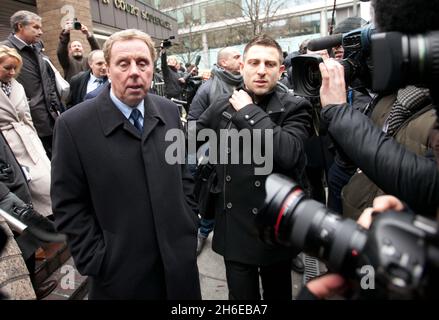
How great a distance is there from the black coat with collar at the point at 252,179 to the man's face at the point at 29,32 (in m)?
2.62

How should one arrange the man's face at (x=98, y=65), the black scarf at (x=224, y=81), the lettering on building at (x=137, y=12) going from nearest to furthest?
the black scarf at (x=224, y=81), the man's face at (x=98, y=65), the lettering on building at (x=137, y=12)

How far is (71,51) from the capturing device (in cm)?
511

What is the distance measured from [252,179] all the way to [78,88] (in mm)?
3057

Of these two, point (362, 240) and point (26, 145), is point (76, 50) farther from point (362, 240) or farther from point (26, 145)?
point (362, 240)

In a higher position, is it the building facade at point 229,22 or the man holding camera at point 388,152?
the building facade at point 229,22

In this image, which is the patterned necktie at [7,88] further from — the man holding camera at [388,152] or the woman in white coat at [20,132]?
the man holding camera at [388,152]

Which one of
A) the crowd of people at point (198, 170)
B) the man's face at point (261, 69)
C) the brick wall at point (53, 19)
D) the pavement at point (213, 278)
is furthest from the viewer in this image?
the brick wall at point (53, 19)

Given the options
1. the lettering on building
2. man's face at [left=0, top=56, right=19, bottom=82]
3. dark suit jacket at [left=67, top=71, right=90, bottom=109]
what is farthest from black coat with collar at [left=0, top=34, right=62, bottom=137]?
the lettering on building

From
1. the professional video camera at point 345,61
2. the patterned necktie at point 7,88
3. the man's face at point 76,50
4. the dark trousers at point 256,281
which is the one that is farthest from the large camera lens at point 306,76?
the man's face at point 76,50

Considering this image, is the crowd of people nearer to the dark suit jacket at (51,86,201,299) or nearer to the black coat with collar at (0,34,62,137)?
the dark suit jacket at (51,86,201,299)

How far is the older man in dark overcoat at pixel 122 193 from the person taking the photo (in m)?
1.59

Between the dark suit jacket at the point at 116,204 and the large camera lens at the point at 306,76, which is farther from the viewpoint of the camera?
A: the large camera lens at the point at 306,76

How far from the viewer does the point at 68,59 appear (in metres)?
4.69
